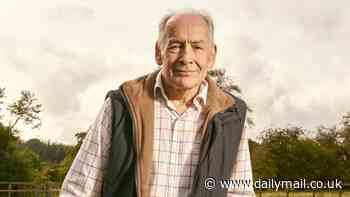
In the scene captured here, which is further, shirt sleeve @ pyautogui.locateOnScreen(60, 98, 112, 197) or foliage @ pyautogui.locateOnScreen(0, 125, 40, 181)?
foliage @ pyautogui.locateOnScreen(0, 125, 40, 181)

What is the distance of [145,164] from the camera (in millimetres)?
2230

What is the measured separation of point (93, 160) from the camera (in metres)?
2.30

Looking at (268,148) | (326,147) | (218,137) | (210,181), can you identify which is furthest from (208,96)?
(326,147)

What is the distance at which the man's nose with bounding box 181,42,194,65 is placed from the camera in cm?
223

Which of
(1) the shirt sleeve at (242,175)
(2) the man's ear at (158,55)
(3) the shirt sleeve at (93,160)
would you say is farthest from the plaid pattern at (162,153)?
(1) the shirt sleeve at (242,175)

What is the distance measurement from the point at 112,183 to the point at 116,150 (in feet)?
0.46

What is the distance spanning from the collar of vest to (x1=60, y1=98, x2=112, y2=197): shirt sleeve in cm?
12

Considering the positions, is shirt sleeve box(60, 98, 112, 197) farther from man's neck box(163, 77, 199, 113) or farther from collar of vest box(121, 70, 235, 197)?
man's neck box(163, 77, 199, 113)

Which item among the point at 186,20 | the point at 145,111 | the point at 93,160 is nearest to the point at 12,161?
the point at 93,160

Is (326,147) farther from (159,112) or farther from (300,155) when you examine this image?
(159,112)

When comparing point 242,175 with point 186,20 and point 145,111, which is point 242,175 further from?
point 186,20

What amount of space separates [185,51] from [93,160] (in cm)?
61

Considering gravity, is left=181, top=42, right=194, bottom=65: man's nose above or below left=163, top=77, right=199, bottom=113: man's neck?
above

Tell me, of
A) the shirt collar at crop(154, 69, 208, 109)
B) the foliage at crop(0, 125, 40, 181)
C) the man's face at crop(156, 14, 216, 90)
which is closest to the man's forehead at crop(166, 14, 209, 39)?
the man's face at crop(156, 14, 216, 90)
